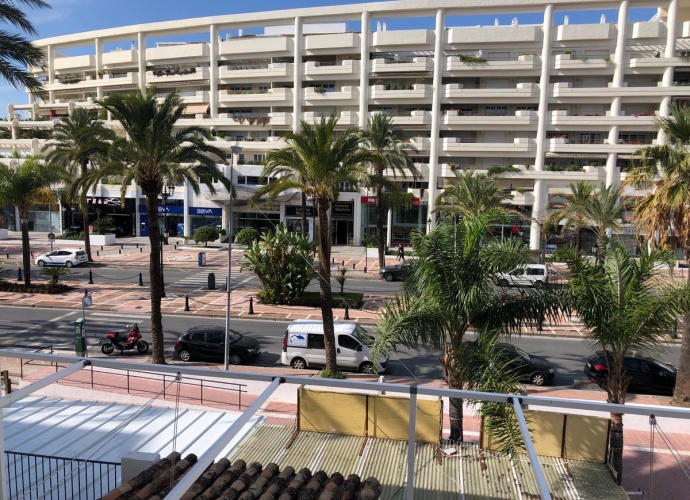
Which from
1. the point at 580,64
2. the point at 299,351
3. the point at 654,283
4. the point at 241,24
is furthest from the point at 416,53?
the point at 654,283

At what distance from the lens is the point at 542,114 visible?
43.1m

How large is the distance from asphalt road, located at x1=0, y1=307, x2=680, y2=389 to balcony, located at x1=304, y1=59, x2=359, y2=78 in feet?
102

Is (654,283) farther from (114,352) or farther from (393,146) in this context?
(393,146)

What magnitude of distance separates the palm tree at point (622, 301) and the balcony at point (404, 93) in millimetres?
37909

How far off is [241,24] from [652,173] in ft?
149

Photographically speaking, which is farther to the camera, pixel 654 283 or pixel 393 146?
pixel 393 146

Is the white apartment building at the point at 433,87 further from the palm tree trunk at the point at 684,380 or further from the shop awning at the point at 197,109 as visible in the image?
the palm tree trunk at the point at 684,380

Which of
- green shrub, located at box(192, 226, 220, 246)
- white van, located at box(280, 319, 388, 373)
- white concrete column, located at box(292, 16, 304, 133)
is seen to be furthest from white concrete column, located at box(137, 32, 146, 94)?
white van, located at box(280, 319, 388, 373)

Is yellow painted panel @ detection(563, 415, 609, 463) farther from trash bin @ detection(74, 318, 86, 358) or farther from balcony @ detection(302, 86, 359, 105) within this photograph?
balcony @ detection(302, 86, 359, 105)

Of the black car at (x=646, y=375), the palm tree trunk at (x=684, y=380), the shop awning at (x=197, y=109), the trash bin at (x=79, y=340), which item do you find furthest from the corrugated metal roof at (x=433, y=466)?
the shop awning at (x=197, y=109)

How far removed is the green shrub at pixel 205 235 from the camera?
44.9 metres

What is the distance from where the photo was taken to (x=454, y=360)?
9281 mm

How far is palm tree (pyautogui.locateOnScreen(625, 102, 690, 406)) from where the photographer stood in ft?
39.1

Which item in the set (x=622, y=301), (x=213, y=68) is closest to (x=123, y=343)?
(x=622, y=301)
